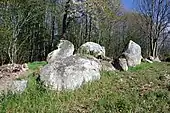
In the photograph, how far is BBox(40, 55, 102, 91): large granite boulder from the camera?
10945mm

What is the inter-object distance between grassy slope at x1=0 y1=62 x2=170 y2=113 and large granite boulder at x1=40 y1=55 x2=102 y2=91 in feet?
1.14

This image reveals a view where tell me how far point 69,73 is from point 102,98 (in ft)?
7.32

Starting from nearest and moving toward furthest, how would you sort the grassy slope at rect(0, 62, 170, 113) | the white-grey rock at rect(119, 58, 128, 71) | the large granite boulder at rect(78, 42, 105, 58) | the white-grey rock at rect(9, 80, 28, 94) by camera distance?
the grassy slope at rect(0, 62, 170, 113), the white-grey rock at rect(9, 80, 28, 94), the white-grey rock at rect(119, 58, 128, 71), the large granite boulder at rect(78, 42, 105, 58)

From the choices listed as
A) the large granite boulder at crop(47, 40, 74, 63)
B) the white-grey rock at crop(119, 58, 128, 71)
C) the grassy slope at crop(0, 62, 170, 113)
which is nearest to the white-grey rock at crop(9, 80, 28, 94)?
the grassy slope at crop(0, 62, 170, 113)

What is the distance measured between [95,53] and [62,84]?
35.0ft

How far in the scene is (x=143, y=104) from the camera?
858cm

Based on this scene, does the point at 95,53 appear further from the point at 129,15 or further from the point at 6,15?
the point at 129,15

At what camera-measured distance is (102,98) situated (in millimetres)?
9430

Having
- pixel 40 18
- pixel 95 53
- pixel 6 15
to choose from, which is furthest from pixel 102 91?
pixel 40 18

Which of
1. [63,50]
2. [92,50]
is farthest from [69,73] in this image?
[63,50]

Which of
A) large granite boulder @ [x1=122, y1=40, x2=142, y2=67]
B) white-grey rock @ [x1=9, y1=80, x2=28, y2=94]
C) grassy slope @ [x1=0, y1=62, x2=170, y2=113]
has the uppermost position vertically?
grassy slope @ [x1=0, y1=62, x2=170, y2=113]

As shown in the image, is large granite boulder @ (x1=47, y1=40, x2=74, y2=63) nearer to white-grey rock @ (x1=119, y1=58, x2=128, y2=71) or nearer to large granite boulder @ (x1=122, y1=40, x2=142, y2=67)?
large granite boulder @ (x1=122, y1=40, x2=142, y2=67)

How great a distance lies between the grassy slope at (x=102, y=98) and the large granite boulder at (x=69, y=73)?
35cm

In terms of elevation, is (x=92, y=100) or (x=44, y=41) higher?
(x=92, y=100)
